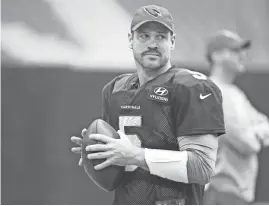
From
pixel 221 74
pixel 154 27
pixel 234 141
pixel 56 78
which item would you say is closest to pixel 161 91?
pixel 154 27

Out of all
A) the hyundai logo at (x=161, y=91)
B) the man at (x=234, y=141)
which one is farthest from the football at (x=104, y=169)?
the man at (x=234, y=141)

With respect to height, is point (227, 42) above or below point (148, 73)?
above

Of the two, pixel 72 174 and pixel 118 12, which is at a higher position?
pixel 118 12

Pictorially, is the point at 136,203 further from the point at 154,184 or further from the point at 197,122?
the point at 197,122

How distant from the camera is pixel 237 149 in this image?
10.0ft

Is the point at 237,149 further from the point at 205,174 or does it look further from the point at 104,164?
the point at 104,164

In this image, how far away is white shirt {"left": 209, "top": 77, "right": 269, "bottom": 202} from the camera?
9.81 ft

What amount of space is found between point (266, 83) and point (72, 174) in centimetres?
176

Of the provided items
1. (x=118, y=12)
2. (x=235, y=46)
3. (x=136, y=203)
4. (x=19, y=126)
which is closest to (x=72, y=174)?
(x=19, y=126)

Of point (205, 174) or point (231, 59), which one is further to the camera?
point (231, 59)

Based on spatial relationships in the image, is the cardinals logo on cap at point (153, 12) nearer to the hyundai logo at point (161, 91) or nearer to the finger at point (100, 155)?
the hyundai logo at point (161, 91)

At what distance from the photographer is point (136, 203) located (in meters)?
1.54

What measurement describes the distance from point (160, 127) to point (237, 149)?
1673mm

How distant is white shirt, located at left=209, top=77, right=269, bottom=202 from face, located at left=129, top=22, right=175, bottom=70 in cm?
153
